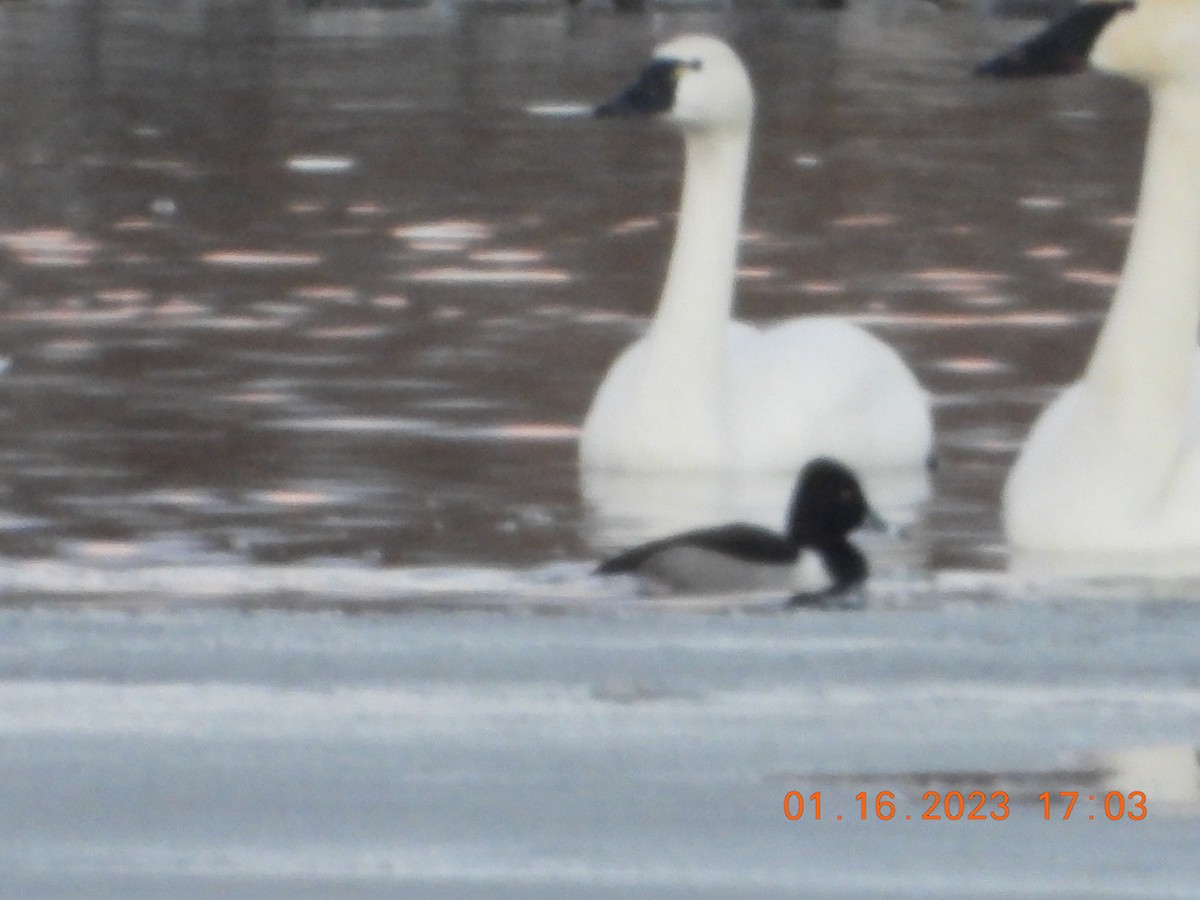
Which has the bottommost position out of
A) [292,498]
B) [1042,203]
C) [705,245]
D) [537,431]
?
[1042,203]

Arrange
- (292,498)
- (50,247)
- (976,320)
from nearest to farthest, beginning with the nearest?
(292,498) → (976,320) → (50,247)

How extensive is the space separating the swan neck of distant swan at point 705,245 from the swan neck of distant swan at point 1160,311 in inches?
85.0

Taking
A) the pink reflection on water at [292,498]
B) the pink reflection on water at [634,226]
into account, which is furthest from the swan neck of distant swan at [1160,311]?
the pink reflection on water at [634,226]

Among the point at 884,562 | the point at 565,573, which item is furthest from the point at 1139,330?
the point at 565,573

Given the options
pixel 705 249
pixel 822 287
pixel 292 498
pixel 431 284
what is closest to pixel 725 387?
pixel 705 249

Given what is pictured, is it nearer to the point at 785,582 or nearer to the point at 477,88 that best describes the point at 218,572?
the point at 785,582

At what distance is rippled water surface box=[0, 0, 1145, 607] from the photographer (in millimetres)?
9914

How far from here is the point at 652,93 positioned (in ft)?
38.4

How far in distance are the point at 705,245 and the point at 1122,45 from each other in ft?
8.64

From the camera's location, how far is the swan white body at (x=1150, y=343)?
8.96 m

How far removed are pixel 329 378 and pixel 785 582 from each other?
419cm

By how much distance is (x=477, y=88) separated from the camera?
32750 millimetres

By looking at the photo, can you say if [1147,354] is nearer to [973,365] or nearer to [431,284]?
[973,365]

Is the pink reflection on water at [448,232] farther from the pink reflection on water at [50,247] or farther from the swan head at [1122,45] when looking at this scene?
the swan head at [1122,45]
